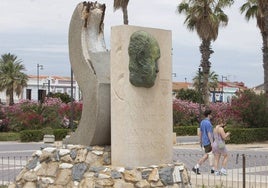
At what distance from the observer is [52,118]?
4088 cm

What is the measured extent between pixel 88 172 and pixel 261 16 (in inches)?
1119

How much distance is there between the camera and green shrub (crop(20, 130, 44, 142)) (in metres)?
37.3

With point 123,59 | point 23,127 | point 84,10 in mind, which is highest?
point 84,10

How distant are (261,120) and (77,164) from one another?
24664mm

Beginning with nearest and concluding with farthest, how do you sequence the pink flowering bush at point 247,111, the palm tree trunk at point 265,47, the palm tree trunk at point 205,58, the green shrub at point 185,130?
the pink flowering bush at point 247,111, the palm tree trunk at point 265,47, the palm tree trunk at point 205,58, the green shrub at point 185,130

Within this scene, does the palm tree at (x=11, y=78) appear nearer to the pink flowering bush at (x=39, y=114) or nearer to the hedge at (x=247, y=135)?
the pink flowering bush at (x=39, y=114)

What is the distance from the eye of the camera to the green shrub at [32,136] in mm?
37344

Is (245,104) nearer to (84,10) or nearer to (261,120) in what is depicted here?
(261,120)

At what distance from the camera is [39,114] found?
4091cm

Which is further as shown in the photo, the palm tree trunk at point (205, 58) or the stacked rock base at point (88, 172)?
the palm tree trunk at point (205, 58)

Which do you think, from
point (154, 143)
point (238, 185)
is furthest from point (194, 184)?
point (154, 143)

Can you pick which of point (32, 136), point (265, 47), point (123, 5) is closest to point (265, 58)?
point (265, 47)

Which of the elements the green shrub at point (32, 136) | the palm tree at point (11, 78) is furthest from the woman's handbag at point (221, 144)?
the palm tree at point (11, 78)

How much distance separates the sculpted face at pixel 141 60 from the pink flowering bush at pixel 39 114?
31.7 metres
